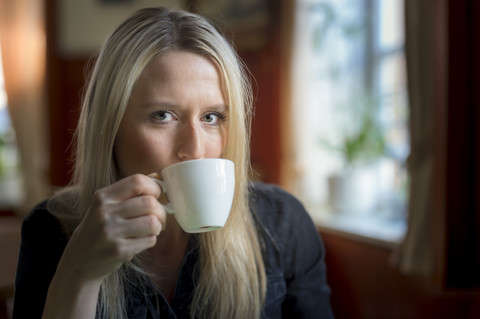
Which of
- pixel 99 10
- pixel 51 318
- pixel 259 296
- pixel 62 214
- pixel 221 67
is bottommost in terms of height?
pixel 259 296

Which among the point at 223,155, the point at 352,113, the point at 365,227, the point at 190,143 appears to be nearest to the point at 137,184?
the point at 190,143

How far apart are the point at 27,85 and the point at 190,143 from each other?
3.62 meters

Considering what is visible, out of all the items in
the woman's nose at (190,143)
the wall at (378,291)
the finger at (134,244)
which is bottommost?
the wall at (378,291)

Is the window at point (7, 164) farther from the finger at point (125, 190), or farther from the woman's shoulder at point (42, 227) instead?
the finger at point (125, 190)

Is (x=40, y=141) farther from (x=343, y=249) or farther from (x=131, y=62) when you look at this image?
(x=131, y=62)

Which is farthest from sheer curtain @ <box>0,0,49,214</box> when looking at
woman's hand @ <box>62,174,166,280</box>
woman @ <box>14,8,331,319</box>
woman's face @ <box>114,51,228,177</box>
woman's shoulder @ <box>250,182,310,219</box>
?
woman's hand @ <box>62,174,166,280</box>

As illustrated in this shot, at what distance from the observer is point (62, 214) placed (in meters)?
1.01

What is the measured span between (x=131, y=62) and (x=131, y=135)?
0.44 feet

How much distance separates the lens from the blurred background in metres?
1.44

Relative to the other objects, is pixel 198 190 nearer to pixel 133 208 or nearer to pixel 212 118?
pixel 133 208

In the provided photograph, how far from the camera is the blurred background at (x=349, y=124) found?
1436 millimetres

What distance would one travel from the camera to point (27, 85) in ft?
13.0

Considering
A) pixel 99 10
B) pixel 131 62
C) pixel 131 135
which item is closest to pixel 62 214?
pixel 131 135

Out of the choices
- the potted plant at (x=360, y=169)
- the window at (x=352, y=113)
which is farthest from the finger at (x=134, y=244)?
the potted plant at (x=360, y=169)
